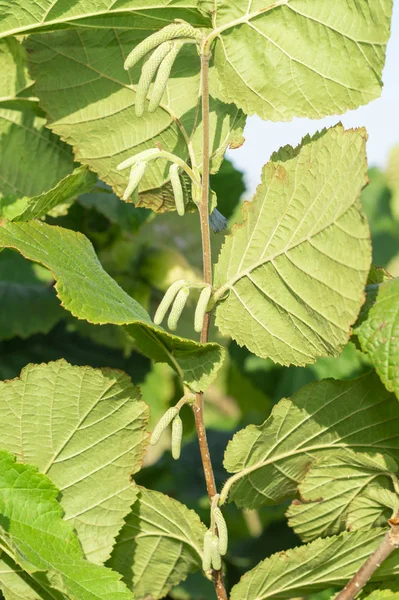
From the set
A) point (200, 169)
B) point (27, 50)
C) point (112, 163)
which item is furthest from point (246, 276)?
point (27, 50)

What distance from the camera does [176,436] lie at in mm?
882

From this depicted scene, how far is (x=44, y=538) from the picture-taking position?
89cm

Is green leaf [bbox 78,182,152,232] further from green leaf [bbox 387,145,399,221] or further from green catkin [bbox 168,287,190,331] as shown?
green leaf [bbox 387,145,399,221]

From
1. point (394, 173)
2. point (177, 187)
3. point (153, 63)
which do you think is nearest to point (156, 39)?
point (153, 63)

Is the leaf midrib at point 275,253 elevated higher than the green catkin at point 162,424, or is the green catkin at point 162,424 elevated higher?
the leaf midrib at point 275,253

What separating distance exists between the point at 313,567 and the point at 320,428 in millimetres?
170

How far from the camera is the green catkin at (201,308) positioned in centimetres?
88

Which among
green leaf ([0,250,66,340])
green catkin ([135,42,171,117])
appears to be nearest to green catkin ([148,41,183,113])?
green catkin ([135,42,171,117])

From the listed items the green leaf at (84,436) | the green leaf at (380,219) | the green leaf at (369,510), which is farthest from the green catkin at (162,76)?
the green leaf at (380,219)

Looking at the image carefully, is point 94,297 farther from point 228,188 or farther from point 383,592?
point 228,188

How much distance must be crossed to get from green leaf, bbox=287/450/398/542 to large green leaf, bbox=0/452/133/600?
0.87 feet

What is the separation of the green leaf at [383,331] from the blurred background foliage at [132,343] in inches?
21.3

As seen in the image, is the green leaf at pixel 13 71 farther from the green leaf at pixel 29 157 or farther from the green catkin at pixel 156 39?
the green catkin at pixel 156 39

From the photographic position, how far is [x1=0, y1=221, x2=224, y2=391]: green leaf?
805 mm
